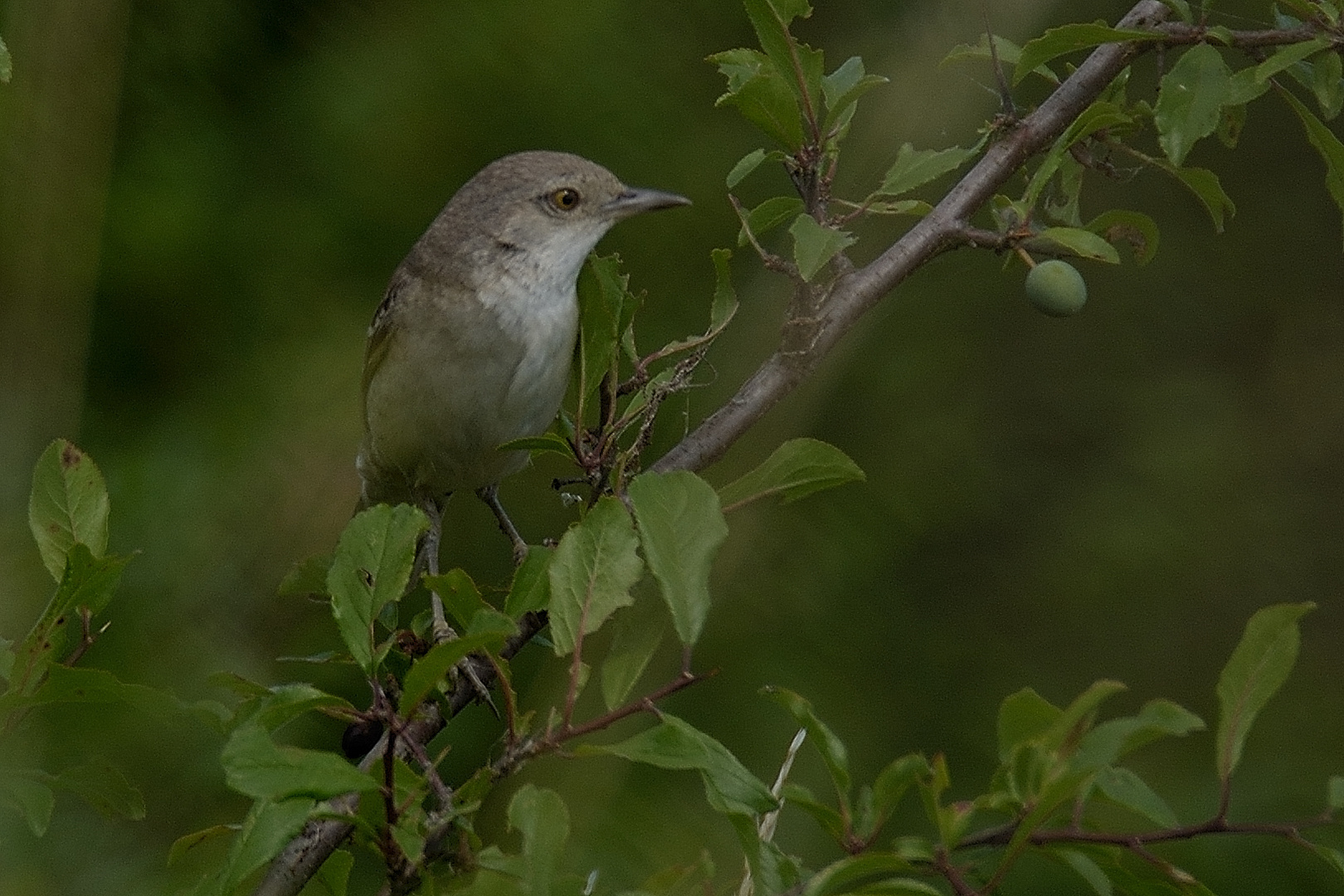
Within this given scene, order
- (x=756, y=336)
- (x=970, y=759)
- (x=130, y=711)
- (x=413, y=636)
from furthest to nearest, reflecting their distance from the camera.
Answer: (x=970, y=759) → (x=756, y=336) → (x=130, y=711) → (x=413, y=636)

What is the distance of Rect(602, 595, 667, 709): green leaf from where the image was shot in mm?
1478

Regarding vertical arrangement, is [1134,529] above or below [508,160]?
below

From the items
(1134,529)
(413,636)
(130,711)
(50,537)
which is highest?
(50,537)

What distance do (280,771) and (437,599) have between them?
1.09 metres

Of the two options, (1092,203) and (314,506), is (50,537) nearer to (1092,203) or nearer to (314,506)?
(314,506)

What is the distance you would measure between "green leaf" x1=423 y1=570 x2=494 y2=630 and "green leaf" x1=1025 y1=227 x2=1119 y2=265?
2.70ft

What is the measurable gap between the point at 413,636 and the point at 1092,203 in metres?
2.67

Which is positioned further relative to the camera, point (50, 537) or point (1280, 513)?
point (1280, 513)

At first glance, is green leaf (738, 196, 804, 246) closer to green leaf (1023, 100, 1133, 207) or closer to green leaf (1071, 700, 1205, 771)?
green leaf (1023, 100, 1133, 207)

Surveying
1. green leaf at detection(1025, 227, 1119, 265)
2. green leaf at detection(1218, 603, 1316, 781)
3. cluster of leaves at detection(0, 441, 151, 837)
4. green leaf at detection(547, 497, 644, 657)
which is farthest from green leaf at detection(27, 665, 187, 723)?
green leaf at detection(1025, 227, 1119, 265)

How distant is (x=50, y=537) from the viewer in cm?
160

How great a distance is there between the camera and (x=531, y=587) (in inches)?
61.6

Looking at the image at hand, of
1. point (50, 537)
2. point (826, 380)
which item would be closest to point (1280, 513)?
point (826, 380)

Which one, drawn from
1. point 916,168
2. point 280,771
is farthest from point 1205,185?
point 280,771
